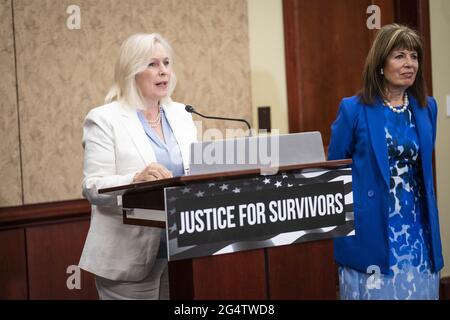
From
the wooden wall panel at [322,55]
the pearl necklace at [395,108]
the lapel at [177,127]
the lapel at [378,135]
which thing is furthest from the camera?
the wooden wall panel at [322,55]

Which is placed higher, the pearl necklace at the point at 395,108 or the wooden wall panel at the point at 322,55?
the wooden wall panel at the point at 322,55

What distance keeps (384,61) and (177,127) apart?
0.96 m

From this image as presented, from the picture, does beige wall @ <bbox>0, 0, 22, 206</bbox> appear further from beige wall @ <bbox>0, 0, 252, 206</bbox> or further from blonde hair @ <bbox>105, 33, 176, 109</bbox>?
blonde hair @ <bbox>105, 33, 176, 109</bbox>

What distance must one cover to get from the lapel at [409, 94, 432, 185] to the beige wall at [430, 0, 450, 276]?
1.85 m

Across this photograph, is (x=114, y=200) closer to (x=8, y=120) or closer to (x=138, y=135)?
(x=138, y=135)

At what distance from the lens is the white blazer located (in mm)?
2602

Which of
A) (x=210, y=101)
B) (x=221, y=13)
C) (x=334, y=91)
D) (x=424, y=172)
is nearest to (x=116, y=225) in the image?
(x=424, y=172)

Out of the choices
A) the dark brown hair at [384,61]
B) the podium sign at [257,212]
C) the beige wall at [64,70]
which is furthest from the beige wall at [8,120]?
the podium sign at [257,212]

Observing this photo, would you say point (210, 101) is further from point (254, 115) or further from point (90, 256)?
point (90, 256)

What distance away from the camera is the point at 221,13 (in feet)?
14.0

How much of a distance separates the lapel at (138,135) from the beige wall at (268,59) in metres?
1.78

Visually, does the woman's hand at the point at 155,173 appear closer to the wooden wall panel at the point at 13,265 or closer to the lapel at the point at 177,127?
the lapel at the point at 177,127

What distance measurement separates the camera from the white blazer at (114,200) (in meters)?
2.60

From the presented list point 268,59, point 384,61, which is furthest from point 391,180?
point 268,59
